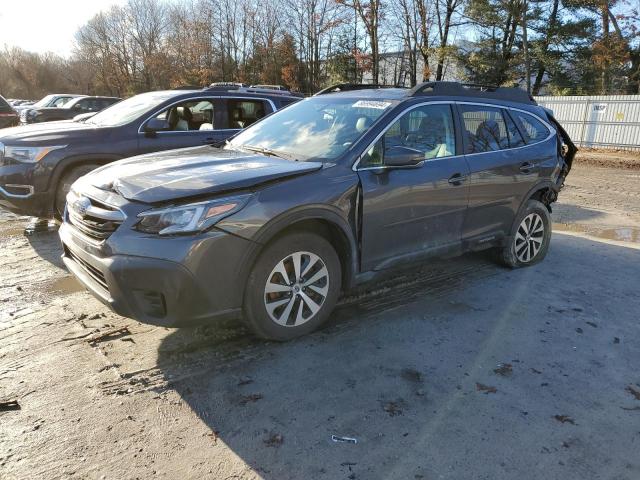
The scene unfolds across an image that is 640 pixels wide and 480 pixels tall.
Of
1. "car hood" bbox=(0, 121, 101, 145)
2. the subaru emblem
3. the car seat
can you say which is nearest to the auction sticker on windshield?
the subaru emblem

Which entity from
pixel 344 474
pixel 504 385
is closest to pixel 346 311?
pixel 504 385

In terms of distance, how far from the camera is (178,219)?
300cm

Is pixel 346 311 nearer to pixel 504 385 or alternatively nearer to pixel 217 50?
pixel 504 385

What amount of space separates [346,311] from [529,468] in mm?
2029

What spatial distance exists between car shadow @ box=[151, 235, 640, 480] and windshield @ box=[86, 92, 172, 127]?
13.3 feet

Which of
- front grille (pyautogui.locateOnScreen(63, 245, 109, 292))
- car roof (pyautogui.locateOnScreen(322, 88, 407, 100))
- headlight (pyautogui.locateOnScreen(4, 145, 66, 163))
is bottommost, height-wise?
front grille (pyautogui.locateOnScreen(63, 245, 109, 292))

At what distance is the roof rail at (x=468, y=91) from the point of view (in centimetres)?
440

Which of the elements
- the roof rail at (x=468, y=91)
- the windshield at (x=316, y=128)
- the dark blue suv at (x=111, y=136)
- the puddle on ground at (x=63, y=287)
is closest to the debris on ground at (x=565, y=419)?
the windshield at (x=316, y=128)

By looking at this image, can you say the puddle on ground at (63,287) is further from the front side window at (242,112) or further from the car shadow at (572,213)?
the car shadow at (572,213)

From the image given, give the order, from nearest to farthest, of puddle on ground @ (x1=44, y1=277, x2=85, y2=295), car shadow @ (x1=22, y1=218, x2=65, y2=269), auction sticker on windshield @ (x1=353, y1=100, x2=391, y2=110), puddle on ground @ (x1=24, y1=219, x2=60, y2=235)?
auction sticker on windshield @ (x1=353, y1=100, x2=391, y2=110)
puddle on ground @ (x1=44, y1=277, x2=85, y2=295)
car shadow @ (x1=22, y1=218, x2=65, y2=269)
puddle on ground @ (x1=24, y1=219, x2=60, y2=235)

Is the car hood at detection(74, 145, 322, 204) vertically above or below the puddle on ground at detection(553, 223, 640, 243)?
above

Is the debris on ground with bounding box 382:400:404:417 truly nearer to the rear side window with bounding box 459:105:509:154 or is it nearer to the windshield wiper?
the windshield wiper

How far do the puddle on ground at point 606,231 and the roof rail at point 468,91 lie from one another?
107 inches

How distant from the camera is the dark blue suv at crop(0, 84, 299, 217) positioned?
5.77 meters
